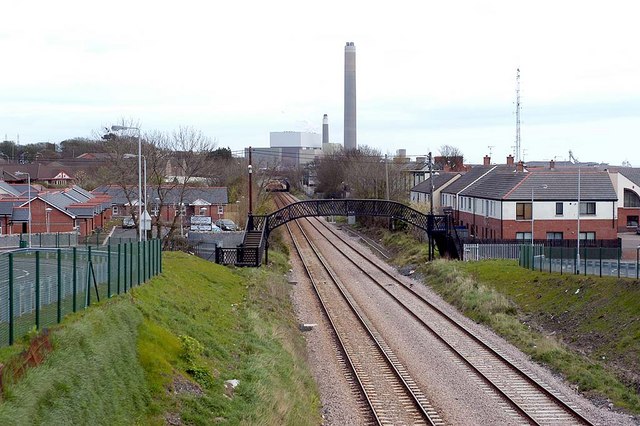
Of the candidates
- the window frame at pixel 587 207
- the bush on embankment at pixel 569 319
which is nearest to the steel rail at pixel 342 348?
the bush on embankment at pixel 569 319

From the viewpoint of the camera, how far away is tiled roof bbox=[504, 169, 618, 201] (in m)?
60.6

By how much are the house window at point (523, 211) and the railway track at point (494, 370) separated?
2278 cm

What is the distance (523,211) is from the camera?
61000 mm

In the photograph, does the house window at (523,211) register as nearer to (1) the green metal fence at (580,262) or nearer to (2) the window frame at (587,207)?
(2) the window frame at (587,207)

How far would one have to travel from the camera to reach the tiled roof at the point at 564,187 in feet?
199

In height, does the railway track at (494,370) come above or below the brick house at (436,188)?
below

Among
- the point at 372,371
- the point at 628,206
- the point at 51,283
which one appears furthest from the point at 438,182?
the point at 51,283

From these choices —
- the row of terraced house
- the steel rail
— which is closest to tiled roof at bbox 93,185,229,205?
the row of terraced house

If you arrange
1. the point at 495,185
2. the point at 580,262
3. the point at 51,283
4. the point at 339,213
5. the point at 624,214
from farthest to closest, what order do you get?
the point at 624,214 < the point at 495,185 < the point at 339,213 < the point at 580,262 < the point at 51,283

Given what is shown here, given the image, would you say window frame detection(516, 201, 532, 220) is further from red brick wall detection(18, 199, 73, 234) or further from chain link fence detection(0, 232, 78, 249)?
red brick wall detection(18, 199, 73, 234)

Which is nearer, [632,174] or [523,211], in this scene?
[523,211]

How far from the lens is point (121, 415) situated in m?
12.2

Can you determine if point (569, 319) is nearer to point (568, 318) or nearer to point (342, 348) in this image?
point (568, 318)

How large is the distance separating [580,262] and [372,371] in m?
16.0
